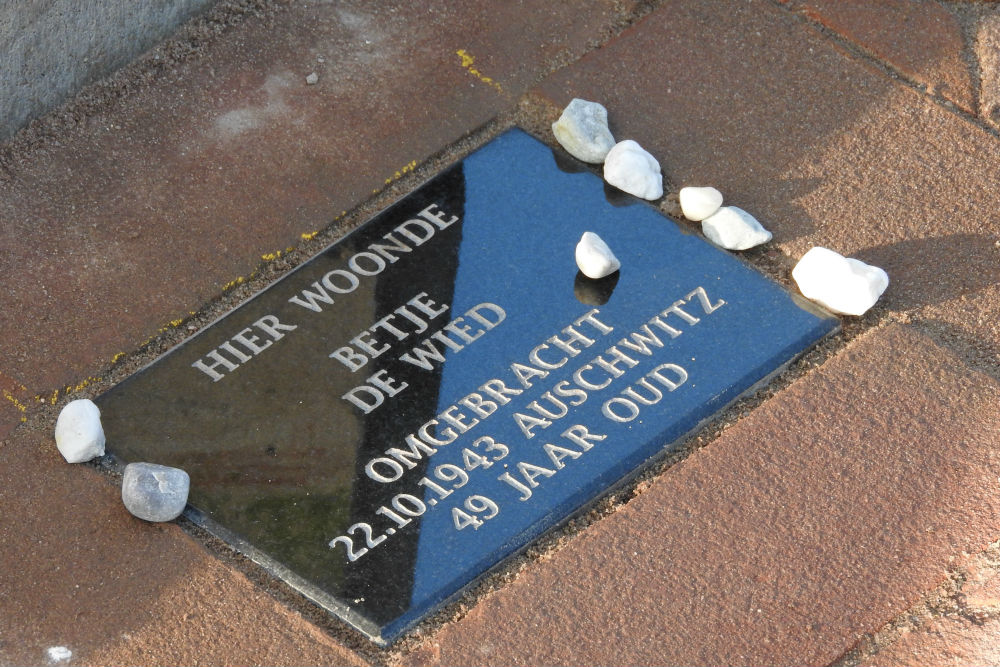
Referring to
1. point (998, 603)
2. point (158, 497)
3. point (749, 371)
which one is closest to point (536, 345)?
point (749, 371)

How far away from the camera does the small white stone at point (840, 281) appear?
2.02 metres

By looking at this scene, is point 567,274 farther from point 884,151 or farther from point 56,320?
point 56,320

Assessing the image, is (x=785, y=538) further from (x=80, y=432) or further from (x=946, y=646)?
(x=80, y=432)

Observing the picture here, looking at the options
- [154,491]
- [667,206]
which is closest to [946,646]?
[667,206]

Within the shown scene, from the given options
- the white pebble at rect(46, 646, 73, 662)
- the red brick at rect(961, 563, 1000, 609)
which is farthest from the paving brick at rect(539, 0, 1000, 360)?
the white pebble at rect(46, 646, 73, 662)

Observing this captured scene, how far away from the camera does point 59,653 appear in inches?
67.4

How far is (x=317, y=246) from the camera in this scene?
7.14ft

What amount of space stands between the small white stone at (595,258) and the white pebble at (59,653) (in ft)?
3.38

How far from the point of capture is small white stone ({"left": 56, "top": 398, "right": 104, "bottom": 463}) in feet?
6.15

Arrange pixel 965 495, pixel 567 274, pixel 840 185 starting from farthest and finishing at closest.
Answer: pixel 840 185 → pixel 567 274 → pixel 965 495

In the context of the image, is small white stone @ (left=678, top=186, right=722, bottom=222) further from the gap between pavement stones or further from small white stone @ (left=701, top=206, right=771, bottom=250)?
the gap between pavement stones

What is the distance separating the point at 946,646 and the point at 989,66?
1288 mm

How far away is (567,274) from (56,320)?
897 mm

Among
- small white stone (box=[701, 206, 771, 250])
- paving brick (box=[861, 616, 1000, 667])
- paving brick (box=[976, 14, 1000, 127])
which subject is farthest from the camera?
paving brick (box=[976, 14, 1000, 127])
